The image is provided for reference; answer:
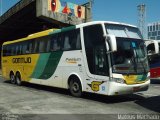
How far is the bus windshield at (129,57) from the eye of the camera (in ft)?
39.0

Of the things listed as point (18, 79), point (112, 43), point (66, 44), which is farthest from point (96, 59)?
point (18, 79)

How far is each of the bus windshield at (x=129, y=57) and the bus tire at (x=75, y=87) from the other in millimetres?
2459

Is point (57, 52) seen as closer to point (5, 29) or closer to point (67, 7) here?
point (67, 7)

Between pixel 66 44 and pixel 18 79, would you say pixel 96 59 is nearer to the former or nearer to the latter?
pixel 66 44

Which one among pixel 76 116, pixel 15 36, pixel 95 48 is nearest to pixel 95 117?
pixel 76 116

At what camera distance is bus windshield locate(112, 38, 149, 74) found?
1188 centimetres

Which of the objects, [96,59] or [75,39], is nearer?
[96,59]

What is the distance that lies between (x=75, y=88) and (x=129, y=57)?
9.85 feet

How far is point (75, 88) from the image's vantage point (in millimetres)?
13992

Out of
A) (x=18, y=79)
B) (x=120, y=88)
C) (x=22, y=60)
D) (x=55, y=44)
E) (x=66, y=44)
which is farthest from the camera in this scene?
(x=18, y=79)

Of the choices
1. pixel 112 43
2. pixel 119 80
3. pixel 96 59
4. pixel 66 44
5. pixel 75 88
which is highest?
pixel 66 44

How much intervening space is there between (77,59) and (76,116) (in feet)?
15.0

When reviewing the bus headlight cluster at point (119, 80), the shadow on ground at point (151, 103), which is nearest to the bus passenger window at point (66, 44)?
the bus headlight cluster at point (119, 80)

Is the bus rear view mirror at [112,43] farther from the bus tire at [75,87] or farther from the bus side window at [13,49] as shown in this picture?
the bus side window at [13,49]
